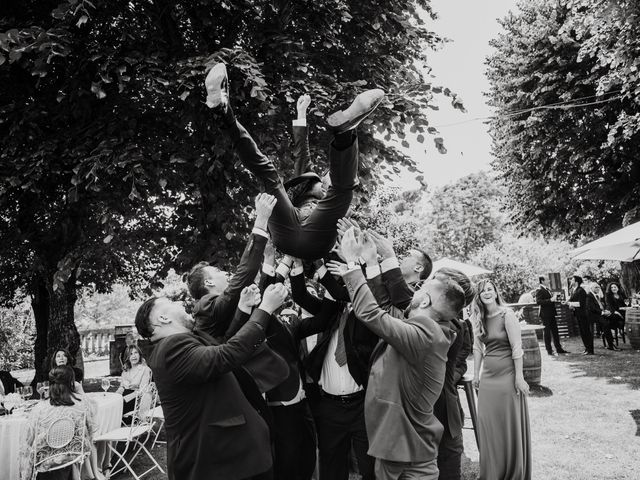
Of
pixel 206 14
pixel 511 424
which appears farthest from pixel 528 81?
pixel 511 424

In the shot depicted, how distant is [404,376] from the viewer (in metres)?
2.65

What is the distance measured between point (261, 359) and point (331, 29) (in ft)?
16.8

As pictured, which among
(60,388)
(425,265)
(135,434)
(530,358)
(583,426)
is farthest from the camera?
(530,358)

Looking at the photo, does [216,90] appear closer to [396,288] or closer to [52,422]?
[396,288]

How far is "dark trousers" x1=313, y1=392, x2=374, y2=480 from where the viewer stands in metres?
3.14

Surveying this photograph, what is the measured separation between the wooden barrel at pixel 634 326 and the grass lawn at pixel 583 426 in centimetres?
188

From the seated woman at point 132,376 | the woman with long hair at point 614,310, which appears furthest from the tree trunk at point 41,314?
the woman with long hair at point 614,310

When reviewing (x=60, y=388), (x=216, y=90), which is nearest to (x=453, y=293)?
(x=216, y=90)

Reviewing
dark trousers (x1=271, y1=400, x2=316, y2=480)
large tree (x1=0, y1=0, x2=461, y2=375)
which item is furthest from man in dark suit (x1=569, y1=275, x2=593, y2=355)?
dark trousers (x1=271, y1=400, x2=316, y2=480)

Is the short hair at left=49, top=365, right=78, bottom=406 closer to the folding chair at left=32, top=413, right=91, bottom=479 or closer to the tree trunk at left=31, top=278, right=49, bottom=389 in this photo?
the folding chair at left=32, top=413, right=91, bottom=479

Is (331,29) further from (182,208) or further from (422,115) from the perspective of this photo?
(182,208)

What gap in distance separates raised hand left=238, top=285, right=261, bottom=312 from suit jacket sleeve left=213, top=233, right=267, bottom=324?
11 centimetres

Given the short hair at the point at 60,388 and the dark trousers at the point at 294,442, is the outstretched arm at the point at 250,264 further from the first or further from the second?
the short hair at the point at 60,388

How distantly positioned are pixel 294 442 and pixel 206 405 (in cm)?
95
